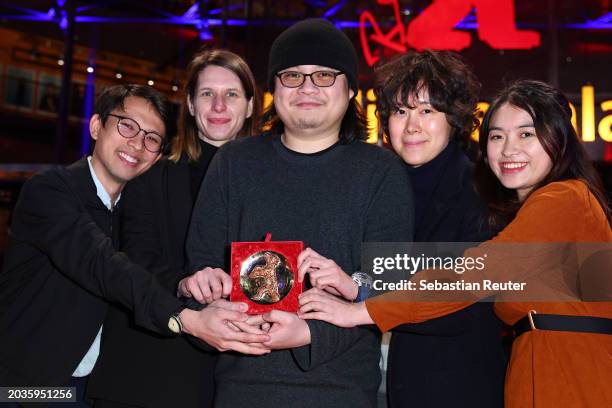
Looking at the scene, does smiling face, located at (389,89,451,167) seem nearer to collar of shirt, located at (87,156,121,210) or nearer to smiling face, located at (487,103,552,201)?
smiling face, located at (487,103,552,201)

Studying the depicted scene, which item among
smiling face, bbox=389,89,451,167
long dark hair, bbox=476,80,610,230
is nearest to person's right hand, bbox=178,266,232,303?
smiling face, bbox=389,89,451,167

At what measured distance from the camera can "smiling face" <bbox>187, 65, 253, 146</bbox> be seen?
242 cm

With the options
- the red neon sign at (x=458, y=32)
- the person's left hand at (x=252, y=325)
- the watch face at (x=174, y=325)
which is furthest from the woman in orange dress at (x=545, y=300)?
the red neon sign at (x=458, y=32)

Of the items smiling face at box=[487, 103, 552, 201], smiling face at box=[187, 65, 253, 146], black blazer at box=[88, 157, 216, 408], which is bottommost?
black blazer at box=[88, 157, 216, 408]

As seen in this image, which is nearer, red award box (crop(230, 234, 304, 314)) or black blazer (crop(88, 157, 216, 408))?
red award box (crop(230, 234, 304, 314))

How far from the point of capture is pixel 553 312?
1828 mm

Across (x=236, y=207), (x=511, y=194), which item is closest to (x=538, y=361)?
(x=511, y=194)

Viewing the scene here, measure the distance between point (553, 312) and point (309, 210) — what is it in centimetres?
81

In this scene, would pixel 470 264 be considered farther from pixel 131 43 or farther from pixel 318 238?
pixel 131 43

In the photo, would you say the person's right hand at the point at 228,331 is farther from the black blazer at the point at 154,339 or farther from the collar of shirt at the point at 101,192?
the collar of shirt at the point at 101,192

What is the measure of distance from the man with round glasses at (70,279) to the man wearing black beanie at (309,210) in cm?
22

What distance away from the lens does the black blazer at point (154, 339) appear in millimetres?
1979

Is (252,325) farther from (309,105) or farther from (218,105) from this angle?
(218,105)

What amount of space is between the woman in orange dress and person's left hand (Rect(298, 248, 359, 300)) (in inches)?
1.6
